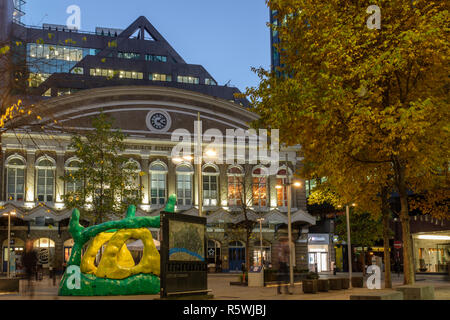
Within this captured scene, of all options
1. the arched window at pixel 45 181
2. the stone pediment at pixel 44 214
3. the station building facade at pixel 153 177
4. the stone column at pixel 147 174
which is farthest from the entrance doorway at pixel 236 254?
the arched window at pixel 45 181

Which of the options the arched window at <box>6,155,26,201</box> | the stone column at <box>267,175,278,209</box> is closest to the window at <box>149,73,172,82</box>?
the stone column at <box>267,175,278,209</box>

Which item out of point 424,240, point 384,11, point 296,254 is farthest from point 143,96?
point 384,11

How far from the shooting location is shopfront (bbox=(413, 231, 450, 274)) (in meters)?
48.5

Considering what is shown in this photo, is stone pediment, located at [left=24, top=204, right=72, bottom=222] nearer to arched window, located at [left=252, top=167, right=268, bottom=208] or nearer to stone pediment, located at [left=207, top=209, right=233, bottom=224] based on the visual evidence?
stone pediment, located at [left=207, top=209, right=233, bottom=224]

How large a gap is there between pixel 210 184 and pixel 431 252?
21.5 metres

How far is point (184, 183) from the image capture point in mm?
54250

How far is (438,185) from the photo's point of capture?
23266 millimetres

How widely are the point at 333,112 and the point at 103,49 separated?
268 ft

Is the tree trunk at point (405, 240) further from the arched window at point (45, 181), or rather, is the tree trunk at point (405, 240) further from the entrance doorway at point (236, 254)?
the arched window at point (45, 181)

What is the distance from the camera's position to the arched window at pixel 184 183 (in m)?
53.9

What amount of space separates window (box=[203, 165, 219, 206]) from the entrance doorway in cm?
445

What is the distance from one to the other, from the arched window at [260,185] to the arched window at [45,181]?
63.0 ft

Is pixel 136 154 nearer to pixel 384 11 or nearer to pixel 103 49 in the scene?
pixel 384 11

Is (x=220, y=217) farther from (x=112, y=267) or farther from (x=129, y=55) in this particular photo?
(x=129, y=55)
